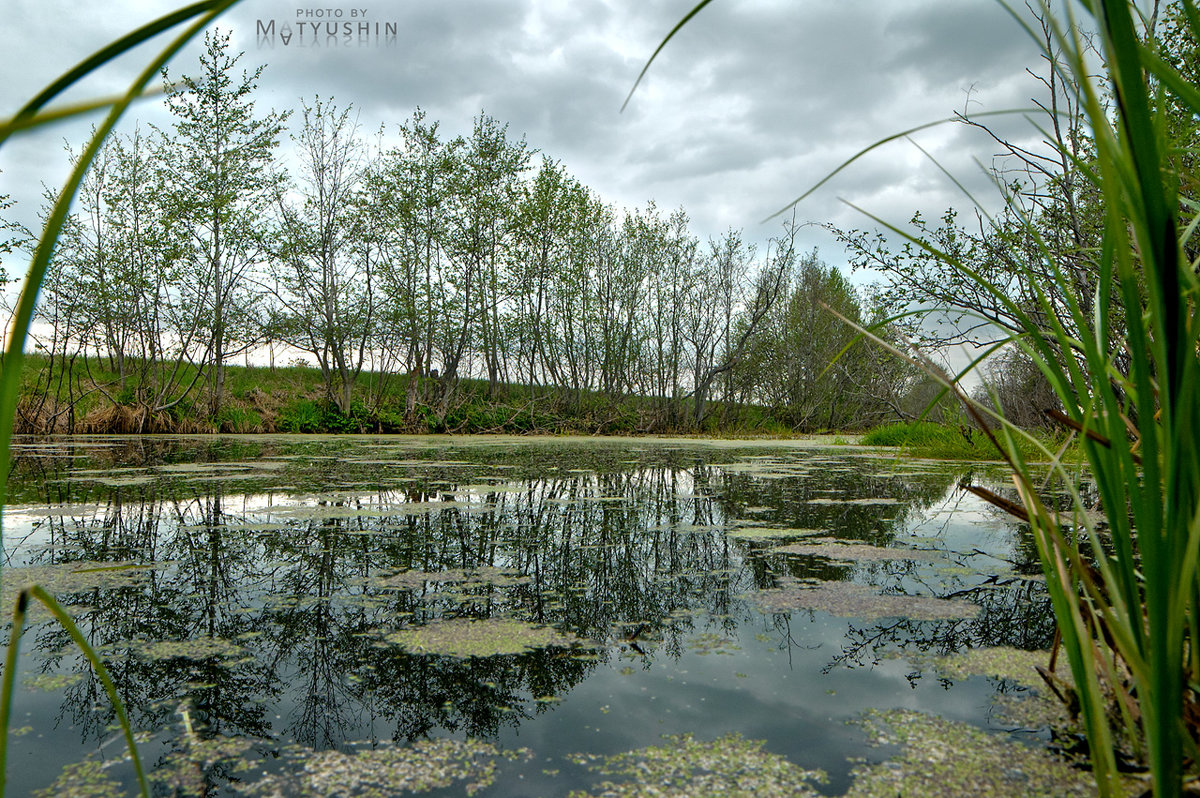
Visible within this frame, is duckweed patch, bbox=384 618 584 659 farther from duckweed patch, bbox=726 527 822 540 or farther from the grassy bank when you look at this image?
the grassy bank

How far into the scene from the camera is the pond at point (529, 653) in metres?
0.84

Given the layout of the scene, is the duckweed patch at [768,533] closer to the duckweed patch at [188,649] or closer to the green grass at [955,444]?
the duckweed patch at [188,649]

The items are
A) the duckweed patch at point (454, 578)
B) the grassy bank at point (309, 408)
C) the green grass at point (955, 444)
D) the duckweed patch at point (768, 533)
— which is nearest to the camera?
the duckweed patch at point (454, 578)

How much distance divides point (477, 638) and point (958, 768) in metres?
0.80

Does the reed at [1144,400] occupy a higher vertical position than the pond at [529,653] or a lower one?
higher

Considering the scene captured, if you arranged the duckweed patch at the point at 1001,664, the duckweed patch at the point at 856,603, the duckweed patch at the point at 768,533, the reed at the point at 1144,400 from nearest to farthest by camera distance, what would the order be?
the reed at the point at 1144,400 < the duckweed patch at the point at 1001,664 < the duckweed patch at the point at 856,603 < the duckweed patch at the point at 768,533

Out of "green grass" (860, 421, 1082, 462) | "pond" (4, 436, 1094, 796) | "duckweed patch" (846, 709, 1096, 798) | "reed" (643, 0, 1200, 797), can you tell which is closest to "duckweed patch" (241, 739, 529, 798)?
"pond" (4, 436, 1094, 796)

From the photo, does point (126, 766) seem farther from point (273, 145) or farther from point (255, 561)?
point (273, 145)

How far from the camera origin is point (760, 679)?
1103 millimetres

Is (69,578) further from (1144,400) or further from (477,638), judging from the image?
(1144,400)

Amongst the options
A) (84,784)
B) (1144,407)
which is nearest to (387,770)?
(84,784)

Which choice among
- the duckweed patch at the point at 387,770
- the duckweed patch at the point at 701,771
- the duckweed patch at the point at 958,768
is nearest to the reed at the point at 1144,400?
the duckweed patch at the point at 958,768

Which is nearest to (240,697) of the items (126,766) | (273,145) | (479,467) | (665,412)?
(126,766)

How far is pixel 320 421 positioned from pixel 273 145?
4.18 metres
